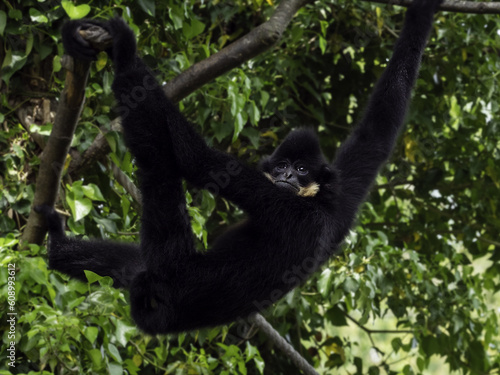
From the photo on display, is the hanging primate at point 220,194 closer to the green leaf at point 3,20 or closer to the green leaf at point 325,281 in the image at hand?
the green leaf at point 325,281

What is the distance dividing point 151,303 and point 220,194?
678mm

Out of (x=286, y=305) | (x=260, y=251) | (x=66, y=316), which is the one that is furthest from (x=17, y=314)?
(x=286, y=305)

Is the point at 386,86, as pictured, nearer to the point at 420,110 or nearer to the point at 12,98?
the point at 420,110

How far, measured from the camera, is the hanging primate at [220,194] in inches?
133

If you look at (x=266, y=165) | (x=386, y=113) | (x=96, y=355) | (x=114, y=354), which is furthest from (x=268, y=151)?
(x=96, y=355)

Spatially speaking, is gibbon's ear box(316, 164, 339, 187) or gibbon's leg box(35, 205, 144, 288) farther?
gibbon's leg box(35, 205, 144, 288)

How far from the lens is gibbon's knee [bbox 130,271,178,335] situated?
11.7 feet

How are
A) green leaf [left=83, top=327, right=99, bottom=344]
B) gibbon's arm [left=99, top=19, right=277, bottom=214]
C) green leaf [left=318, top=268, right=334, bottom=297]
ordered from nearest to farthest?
gibbon's arm [left=99, top=19, right=277, bottom=214] < green leaf [left=83, top=327, right=99, bottom=344] < green leaf [left=318, top=268, right=334, bottom=297]

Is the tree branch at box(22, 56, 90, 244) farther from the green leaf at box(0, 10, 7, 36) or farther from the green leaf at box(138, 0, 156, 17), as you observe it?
the green leaf at box(138, 0, 156, 17)

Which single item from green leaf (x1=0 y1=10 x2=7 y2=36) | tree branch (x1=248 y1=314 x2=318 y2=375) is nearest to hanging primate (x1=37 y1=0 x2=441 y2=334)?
tree branch (x1=248 y1=314 x2=318 y2=375)

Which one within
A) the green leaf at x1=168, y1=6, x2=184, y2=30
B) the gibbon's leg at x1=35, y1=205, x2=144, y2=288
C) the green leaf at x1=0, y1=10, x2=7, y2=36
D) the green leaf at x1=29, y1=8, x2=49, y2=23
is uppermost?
the green leaf at x1=168, y1=6, x2=184, y2=30

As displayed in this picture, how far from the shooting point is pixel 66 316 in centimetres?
352

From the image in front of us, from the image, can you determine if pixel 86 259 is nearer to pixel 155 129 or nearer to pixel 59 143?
pixel 59 143

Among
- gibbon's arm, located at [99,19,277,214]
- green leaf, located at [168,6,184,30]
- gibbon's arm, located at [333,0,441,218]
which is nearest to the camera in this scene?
gibbon's arm, located at [99,19,277,214]
